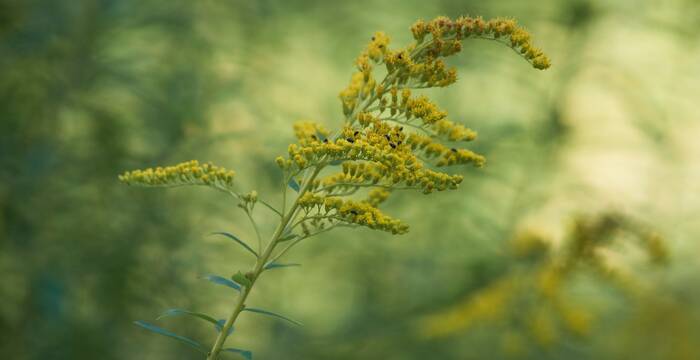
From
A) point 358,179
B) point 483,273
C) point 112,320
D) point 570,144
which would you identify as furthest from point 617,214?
point 112,320

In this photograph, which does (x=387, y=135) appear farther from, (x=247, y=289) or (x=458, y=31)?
(x=247, y=289)

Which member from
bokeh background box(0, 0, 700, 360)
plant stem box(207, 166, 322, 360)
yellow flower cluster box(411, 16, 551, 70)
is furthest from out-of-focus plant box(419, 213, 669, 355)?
plant stem box(207, 166, 322, 360)

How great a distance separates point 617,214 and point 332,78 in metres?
4.73

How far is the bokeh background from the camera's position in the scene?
4066mm

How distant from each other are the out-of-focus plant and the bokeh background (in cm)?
1

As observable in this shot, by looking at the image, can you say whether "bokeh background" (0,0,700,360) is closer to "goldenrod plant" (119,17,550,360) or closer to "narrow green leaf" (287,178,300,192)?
"goldenrod plant" (119,17,550,360)

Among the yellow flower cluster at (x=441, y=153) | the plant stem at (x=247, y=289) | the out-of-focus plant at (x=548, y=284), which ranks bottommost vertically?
the plant stem at (x=247, y=289)

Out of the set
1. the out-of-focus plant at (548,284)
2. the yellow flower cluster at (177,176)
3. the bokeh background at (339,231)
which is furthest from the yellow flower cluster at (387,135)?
the bokeh background at (339,231)

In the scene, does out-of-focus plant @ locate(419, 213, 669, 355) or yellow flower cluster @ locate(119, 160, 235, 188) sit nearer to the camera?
yellow flower cluster @ locate(119, 160, 235, 188)

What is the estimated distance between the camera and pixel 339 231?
6.02 m

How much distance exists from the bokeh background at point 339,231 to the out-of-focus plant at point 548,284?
0.01 meters

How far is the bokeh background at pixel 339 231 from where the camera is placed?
13.3 ft

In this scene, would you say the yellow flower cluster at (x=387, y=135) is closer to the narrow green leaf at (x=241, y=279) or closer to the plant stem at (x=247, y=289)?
the plant stem at (x=247, y=289)

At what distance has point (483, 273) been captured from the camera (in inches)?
194
